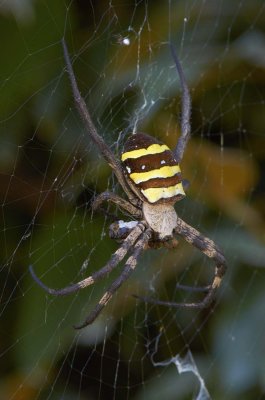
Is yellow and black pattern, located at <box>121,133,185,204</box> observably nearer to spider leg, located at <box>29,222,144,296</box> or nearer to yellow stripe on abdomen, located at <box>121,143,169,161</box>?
yellow stripe on abdomen, located at <box>121,143,169,161</box>

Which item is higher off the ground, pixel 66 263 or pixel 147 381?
pixel 66 263

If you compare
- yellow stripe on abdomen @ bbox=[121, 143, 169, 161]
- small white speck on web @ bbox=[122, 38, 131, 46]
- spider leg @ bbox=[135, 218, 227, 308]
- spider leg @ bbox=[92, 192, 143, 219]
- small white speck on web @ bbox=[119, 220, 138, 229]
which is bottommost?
spider leg @ bbox=[135, 218, 227, 308]

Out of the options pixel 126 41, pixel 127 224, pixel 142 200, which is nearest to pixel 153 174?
pixel 142 200

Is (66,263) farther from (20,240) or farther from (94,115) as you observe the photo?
(94,115)

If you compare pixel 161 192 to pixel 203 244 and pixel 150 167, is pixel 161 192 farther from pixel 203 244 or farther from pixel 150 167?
pixel 203 244

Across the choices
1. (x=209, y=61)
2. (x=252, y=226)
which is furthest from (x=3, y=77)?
(x=252, y=226)

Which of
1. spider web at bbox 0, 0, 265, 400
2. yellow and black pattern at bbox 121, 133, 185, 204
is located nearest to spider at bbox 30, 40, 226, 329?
yellow and black pattern at bbox 121, 133, 185, 204

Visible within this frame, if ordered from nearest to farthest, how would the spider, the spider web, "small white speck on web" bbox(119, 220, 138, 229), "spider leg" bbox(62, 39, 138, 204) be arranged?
"spider leg" bbox(62, 39, 138, 204) → the spider → the spider web → "small white speck on web" bbox(119, 220, 138, 229)
